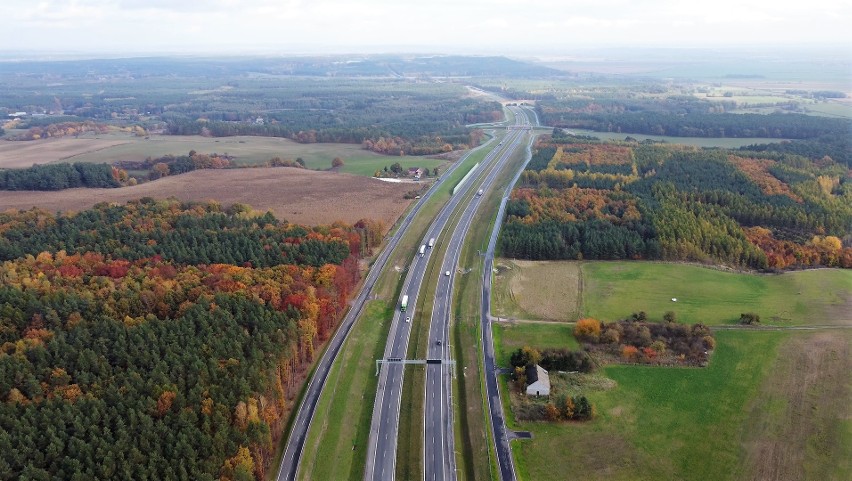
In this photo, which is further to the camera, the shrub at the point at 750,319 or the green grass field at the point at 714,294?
the green grass field at the point at 714,294

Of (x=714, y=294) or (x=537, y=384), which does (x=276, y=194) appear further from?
(x=714, y=294)

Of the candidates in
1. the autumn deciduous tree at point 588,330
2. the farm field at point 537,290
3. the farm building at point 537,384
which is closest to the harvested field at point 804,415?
the autumn deciduous tree at point 588,330

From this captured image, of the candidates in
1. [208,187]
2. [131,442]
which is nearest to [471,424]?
[131,442]

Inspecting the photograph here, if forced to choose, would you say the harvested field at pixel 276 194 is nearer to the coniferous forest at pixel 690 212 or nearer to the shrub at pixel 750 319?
the coniferous forest at pixel 690 212

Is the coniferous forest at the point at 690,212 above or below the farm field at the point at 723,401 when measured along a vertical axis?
above

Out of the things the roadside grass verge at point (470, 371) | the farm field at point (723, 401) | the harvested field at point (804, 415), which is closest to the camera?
the harvested field at point (804, 415)

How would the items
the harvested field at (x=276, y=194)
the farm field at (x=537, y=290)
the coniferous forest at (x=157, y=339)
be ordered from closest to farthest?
the coniferous forest at (x=157, y=339) < the farm field at (x=537, y=290) < the harvested field at (x=276, y=194)
